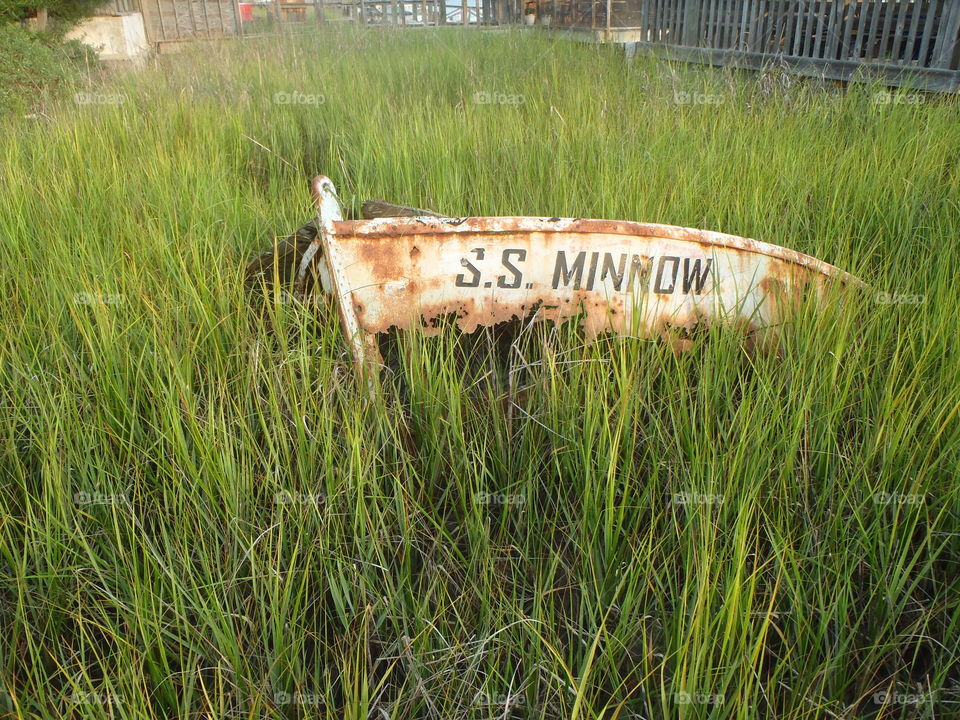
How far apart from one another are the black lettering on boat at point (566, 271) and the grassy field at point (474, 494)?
187 mm

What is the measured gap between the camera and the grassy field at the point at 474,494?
1.39 metres

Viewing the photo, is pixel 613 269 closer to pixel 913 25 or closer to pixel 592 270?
pixel 592 270

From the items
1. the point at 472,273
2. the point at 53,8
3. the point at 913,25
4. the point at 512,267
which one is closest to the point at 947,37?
the point at 913,25

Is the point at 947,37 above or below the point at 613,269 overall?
above

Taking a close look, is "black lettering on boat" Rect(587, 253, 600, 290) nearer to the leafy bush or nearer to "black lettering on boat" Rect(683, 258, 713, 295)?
"black lettering on boat" Rect(683, 258, 713, 295)

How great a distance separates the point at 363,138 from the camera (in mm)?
4160

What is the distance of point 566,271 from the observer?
241 cm

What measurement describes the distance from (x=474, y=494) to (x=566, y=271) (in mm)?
979

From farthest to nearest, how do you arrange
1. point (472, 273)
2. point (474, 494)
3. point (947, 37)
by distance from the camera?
point (947, 37) < point (472, 273) < point (474, 494)

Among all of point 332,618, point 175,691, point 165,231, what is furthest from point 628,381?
point 165,231

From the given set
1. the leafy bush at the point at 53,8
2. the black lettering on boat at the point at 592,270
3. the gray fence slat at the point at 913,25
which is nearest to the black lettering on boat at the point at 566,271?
the black lettering on boat at the point at 592,270

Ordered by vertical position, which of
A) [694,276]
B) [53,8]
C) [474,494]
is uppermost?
[53,8]

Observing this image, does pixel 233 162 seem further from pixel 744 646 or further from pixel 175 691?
pixel 744 646

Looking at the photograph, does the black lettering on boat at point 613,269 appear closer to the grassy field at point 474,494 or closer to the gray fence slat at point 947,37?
the grassy field at point 474,494
